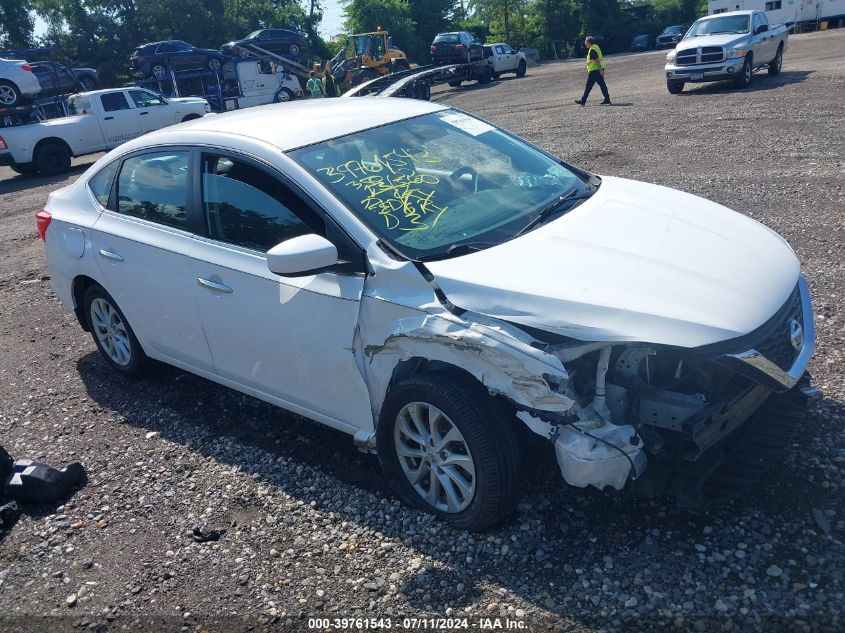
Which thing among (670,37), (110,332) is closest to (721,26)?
(110,332)

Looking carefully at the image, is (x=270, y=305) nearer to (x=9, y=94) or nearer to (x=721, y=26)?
(x=721, y=26)

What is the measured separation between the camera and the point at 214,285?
3.91 metres

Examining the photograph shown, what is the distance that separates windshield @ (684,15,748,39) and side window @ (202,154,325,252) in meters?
17.4

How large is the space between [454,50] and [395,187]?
28847mm

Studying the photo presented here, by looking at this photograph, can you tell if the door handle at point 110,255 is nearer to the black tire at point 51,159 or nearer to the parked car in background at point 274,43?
the black tire at point 51,159

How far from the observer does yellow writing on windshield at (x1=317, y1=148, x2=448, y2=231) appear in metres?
3.50

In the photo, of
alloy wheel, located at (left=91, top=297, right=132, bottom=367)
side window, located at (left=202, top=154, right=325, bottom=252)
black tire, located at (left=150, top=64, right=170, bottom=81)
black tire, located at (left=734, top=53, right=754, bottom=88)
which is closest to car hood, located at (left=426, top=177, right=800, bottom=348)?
side window, located at (left=202, top=154, right=325, bottom=252)

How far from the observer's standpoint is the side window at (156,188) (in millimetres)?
4203

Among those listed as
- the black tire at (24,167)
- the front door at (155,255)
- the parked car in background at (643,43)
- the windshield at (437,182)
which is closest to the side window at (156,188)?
the front door at (155,255)

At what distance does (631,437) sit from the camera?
9.44 ft

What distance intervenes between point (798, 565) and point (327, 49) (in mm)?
58317

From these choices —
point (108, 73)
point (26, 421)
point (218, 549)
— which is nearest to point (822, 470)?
point (218, 549)

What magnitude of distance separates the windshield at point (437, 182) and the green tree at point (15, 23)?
177ft

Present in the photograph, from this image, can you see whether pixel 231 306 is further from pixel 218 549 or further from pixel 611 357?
pixel 611 357
